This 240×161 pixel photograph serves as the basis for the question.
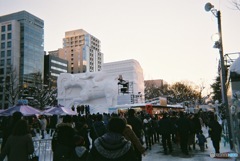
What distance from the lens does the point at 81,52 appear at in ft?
402

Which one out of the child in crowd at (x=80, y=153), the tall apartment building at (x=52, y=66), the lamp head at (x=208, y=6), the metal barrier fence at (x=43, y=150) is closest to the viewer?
the child in crowd at (x=80, y=153)

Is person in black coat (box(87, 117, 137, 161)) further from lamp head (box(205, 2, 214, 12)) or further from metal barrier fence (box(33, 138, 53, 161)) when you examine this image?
Answer: lamp head (box(205, 2, 214, 12))

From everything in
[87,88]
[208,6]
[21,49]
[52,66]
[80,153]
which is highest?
[21,49]

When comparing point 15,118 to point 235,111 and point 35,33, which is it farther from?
point 35,33

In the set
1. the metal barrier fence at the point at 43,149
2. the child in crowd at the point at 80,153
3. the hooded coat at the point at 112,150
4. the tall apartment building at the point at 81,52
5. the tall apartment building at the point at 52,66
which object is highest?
the tall apartment building at the point at 81,52

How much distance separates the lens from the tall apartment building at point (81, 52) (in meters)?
123

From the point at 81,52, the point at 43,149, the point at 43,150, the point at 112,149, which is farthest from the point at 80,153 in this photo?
the point at 81,52

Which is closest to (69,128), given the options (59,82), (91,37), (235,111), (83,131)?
(83,131)

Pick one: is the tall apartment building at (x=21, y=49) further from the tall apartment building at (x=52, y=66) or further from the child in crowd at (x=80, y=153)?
the child in crowd at (x=80, y=153)

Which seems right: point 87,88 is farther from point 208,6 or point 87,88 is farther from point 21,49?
point 21,49

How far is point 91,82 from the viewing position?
139ft

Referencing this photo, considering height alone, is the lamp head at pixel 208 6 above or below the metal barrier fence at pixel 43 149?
above

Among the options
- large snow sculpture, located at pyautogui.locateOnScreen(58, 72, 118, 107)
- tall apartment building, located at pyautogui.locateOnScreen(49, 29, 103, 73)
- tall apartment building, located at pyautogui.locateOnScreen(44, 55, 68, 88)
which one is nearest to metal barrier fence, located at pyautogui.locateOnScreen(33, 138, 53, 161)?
large snow sculpture, located at pyautogui.locateOnScreen(58, 72, 118, 107)

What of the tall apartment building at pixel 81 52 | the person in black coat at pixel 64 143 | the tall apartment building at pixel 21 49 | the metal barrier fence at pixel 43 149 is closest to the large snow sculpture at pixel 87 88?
the metal barrier fence at pixel 43 149
